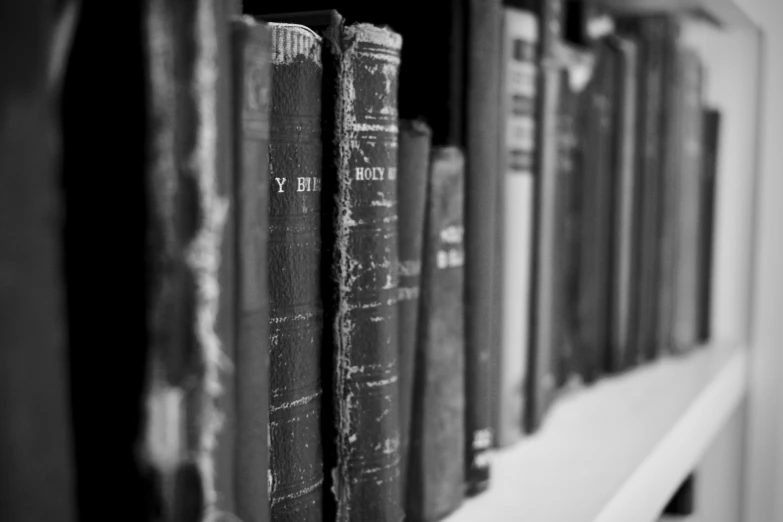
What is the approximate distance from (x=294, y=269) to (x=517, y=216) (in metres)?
0.31

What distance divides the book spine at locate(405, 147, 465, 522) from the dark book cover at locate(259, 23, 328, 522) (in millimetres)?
102

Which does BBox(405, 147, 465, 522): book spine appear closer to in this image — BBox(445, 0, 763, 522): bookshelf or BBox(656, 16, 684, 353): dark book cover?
BBox(445, 0, 763, 522): bookshelf

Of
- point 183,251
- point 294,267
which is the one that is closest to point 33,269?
point 183,251

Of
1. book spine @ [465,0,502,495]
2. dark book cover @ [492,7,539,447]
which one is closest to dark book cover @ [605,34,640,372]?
dark book cover @ [492,7,539,447]

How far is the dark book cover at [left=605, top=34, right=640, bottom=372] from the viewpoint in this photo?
0.84 meters

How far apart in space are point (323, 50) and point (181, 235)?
164 mm

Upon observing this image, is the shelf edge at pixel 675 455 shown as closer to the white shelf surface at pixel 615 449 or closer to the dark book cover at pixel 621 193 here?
the white shelf surface at pixel 615 449

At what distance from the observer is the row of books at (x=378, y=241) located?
0.26m

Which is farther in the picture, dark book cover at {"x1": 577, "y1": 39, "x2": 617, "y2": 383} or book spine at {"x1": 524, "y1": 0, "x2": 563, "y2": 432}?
dark book cover at {"x1": 577, "y1": 39, "x2": 617, "y2": 383}

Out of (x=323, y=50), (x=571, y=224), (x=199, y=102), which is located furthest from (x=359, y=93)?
(x=571, y=224)

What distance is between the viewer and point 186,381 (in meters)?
0.26

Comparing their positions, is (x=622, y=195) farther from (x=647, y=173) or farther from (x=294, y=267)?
(x=294, y=267)

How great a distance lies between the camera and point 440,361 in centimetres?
48

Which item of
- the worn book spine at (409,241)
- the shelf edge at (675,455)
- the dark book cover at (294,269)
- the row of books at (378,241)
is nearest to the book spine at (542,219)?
the row of books at (378,241)
